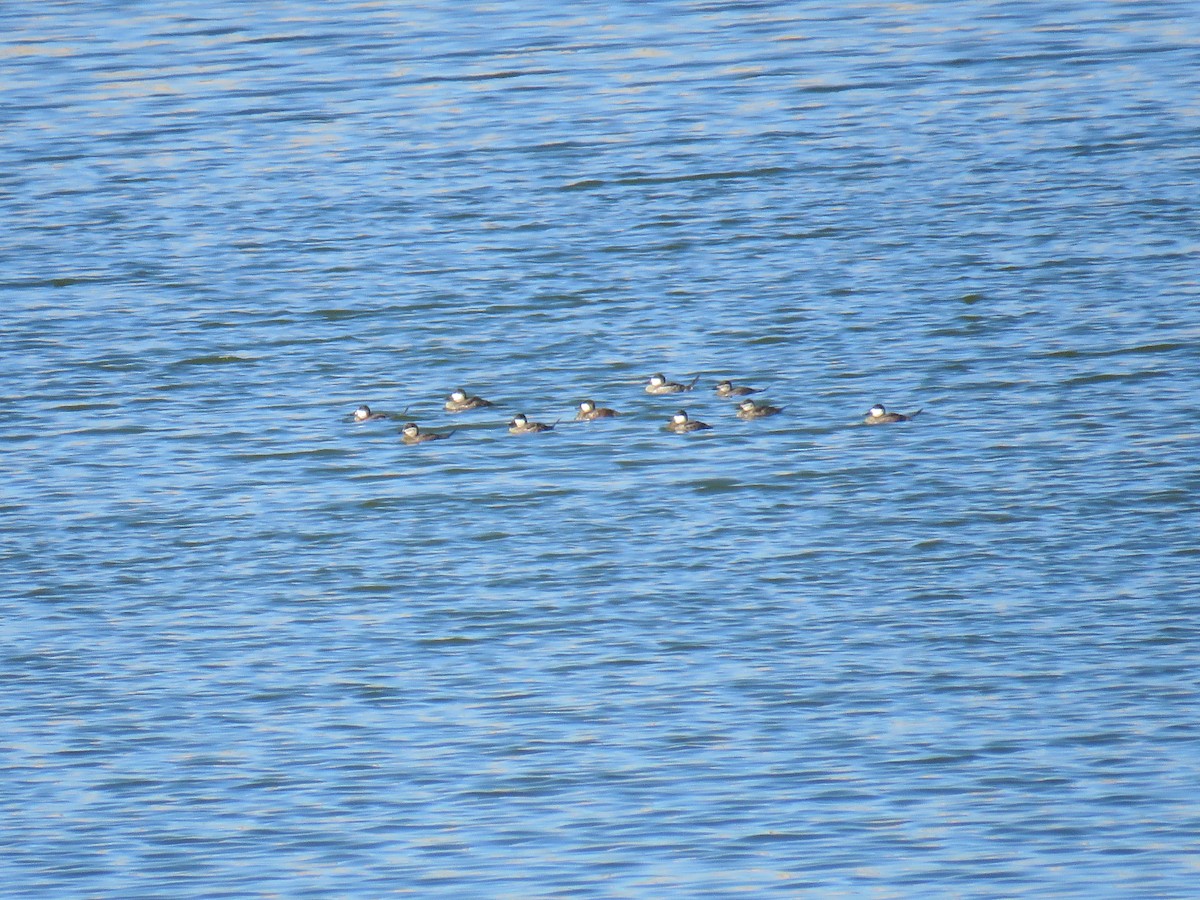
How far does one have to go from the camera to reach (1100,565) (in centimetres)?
1994

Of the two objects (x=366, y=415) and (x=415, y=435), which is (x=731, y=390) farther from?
(x=366, y=415)

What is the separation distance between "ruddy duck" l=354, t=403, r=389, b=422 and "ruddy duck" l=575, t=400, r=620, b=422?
2177 mm

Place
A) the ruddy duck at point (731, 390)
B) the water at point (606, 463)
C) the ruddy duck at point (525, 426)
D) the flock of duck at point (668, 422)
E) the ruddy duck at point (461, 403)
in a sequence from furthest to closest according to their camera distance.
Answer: the ruddy duck at point (461, 403) < the ruddy duck at point (731, 390) < the ruddy duck at point (525, 426) < the flock of duck at point (668, 422) < the water at point (606, 463)

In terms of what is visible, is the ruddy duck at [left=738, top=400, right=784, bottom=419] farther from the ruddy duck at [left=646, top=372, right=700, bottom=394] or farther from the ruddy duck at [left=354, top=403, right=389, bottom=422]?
the ruddy duck at [left=354, top=403, right=389, bottom=422]

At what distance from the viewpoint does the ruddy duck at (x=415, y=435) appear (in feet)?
82.4

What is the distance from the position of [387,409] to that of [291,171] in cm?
1182

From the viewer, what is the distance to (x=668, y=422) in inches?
994

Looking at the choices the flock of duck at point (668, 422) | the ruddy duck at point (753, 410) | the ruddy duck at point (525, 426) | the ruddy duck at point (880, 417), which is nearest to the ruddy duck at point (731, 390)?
the flock of duck at point (668, 422)

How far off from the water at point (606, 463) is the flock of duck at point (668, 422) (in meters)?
0.19

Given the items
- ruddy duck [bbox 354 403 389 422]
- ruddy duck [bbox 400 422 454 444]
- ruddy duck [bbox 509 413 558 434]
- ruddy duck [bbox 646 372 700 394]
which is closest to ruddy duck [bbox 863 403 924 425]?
ruddy duck [bbox 646 372 700 394]

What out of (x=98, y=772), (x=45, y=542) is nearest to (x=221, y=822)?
(x=98, y=772)

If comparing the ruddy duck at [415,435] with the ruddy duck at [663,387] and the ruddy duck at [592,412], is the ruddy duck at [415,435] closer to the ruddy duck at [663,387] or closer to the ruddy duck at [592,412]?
the ruddy duck at [592,412]

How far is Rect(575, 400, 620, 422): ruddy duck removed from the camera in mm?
25347

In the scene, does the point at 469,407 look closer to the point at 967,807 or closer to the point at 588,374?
the point at 588,374
